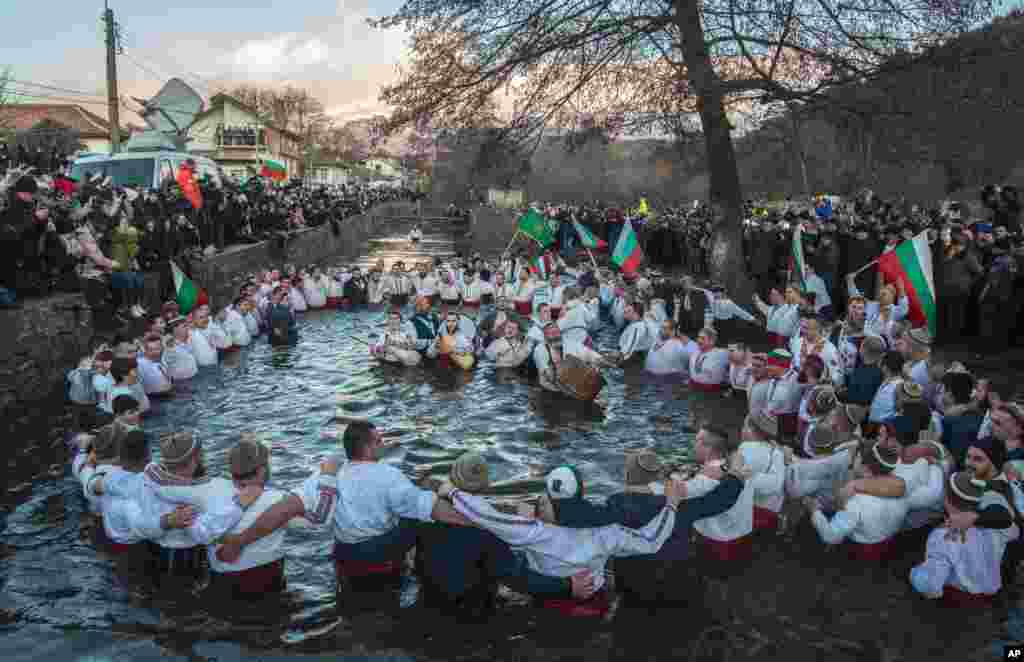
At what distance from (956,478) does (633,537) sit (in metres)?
2.20

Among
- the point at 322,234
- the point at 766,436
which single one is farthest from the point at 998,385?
the point at 322,234

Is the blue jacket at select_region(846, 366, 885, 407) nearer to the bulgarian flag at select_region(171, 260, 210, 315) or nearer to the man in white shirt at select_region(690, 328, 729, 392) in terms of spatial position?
the man in white shirt at select_region(690, 328, 729, 392)

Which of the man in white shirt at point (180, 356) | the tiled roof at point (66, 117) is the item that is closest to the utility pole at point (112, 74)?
the man in white shirt at point (180, 356)

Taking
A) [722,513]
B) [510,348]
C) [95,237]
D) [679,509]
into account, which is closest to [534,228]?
[510,348]

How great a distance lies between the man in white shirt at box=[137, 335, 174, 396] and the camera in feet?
34.8

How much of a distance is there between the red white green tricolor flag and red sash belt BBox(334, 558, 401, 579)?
9.99m

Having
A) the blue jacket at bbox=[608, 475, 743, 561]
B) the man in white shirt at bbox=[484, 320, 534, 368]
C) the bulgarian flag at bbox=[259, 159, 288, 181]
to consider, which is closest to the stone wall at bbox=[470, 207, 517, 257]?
the bulgarian flag at bbox=[259, 159, 288, 181]

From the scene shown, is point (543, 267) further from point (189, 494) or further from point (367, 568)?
point (189, 494)

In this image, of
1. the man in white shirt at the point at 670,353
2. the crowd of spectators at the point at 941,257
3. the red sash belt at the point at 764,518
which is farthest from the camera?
the crowd of spectators at the point at 941,257

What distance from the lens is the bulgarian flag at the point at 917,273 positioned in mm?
9586

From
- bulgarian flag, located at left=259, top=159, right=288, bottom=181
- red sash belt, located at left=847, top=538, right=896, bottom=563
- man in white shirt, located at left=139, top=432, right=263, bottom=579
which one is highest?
bulgarian flag, located at left=259, top=159, right=288, bottom=181

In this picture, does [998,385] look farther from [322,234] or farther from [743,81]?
[322,234]

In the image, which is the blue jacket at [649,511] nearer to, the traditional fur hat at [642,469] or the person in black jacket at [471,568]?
the traditional fur hat at [642,469]

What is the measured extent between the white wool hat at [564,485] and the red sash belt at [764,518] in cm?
212
